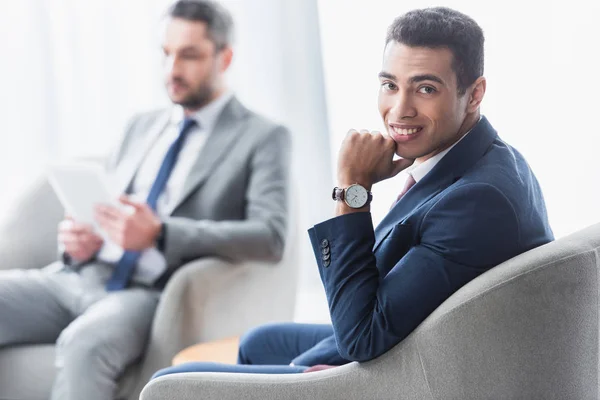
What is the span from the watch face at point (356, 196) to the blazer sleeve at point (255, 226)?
1.08 meters

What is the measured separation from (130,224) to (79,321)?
1.14 ft

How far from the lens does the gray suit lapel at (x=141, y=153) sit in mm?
2852

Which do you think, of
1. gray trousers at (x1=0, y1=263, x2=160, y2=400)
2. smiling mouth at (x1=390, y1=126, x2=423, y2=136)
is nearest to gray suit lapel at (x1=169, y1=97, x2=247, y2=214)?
gray trousers at (x1=0, y1=263, x2=160, y2=400)

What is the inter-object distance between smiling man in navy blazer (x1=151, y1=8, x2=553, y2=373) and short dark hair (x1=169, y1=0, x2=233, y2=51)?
1300 millimetres

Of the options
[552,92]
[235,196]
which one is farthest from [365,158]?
[235,196]

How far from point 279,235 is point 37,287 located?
2.55ft

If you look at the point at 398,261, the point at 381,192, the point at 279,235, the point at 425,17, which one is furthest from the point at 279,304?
the point at 425,17

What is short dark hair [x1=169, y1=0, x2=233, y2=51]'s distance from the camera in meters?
2.76

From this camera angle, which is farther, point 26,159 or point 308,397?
point 26,159

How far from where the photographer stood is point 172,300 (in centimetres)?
239

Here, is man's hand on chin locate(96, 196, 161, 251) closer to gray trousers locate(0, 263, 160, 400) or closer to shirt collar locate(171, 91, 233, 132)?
gray trousers locate(0, 263, 160, 400)

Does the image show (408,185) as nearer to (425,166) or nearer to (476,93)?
(425,166)

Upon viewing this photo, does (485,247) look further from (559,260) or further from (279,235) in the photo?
(279,235)

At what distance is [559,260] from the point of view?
4.45ft
